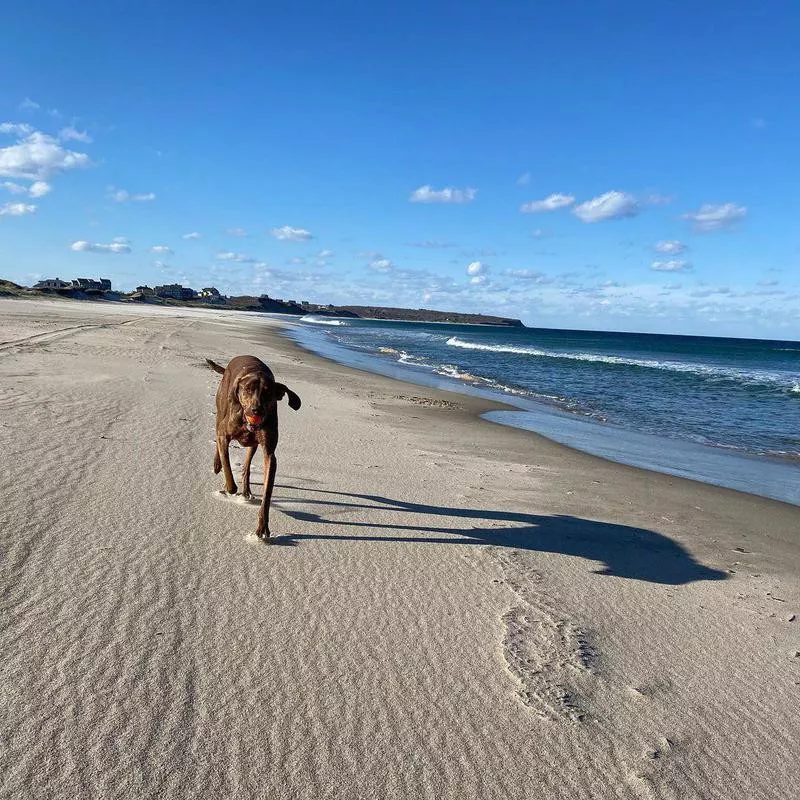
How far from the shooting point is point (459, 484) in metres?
7.53

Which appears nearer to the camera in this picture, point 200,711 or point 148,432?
point 200,711

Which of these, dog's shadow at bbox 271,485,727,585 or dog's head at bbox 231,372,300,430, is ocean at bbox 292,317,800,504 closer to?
dog's shadow at bbox 271,485,727,585

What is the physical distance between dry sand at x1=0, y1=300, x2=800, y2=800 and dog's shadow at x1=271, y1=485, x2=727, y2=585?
36mm

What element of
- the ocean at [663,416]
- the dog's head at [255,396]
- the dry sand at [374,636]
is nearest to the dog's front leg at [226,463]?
the dry sand at [374,636]

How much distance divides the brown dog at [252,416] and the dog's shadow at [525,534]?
464mm

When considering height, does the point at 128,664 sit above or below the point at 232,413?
below

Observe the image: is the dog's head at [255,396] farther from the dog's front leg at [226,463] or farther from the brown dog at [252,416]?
the dog's front leg at [226,463]

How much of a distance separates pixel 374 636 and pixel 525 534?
2.63 meters

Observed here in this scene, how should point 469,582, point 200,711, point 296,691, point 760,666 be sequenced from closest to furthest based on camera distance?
point 200,711, point 296,691, point 760,666, point 469,582

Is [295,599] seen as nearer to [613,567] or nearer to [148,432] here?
[613,567]

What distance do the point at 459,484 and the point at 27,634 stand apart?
5166 mm

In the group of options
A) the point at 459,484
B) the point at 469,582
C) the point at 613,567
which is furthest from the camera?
the point at 459,484

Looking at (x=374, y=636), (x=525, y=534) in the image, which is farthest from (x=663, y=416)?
(x=374, y=636)

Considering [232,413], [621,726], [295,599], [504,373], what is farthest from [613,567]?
[504,373]
